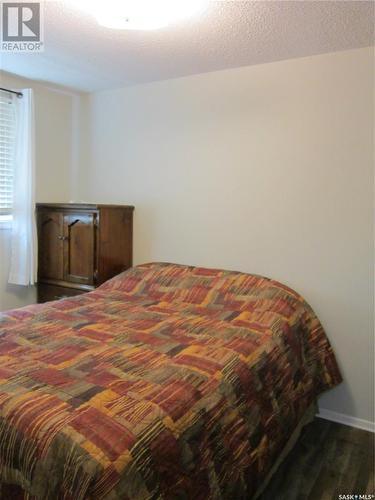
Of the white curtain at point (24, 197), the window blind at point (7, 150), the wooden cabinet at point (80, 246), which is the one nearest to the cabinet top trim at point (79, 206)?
the wooden cabinet at point (80, 246)

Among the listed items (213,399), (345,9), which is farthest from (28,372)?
(345,9)

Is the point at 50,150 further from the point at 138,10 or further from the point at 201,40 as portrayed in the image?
the point at 138,10

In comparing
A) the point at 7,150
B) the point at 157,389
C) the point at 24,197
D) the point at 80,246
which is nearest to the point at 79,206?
the point at 80,246

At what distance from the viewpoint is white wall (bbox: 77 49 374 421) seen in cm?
237

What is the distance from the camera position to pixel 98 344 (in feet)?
5.65

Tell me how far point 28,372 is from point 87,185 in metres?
2.39

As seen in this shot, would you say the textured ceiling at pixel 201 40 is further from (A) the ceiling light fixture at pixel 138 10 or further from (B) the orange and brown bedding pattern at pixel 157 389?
(B) the orange and brown bedding pattern at pixel 157 389

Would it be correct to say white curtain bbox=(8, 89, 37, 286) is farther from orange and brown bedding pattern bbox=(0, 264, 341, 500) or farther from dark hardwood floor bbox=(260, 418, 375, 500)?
dark hardwood floor bbox=(260, 418, 375, 500)

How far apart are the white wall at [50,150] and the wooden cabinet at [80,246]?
0.72 feet

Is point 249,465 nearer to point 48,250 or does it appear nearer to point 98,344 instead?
point 98,344

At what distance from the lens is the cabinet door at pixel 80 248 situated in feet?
9.66

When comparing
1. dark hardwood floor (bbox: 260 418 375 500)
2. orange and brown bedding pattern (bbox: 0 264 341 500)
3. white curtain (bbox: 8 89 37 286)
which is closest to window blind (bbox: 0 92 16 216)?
white curtain (bbox: 8 89 37 286)

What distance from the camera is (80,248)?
3.00 metres

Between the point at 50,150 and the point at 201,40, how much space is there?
5.78ft
